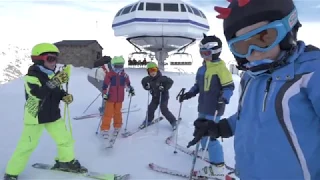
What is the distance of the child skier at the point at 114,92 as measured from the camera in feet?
21.4

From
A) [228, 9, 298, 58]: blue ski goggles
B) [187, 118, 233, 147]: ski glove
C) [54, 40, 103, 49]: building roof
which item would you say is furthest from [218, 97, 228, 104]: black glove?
[54, 40, 103, 49]: building roof

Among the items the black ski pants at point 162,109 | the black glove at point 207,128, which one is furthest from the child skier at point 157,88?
the black glove at point 207,128

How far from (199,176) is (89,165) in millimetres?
1723

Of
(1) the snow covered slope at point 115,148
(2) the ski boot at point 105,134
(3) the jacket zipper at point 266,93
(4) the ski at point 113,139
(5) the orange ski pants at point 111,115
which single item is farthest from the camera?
(5) the orange ski pants at point 111,115

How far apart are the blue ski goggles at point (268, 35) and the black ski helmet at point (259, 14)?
0.03 m

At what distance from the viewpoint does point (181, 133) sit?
272 inches

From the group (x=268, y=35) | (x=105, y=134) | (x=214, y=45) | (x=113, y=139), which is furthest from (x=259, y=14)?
(x=105, y=134)

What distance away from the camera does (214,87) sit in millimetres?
4602

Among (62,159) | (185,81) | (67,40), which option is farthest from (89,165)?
(67,40)

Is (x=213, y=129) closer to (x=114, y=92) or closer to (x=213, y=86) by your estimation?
(x=213, y=86)

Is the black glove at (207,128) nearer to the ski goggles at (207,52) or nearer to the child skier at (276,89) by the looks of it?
the child skier at (276,89)

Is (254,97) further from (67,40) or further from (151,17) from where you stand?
(67,40)

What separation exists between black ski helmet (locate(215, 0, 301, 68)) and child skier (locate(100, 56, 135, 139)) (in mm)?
5001

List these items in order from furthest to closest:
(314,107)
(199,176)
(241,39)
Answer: (199,176) → (241,39) → (314,107)
